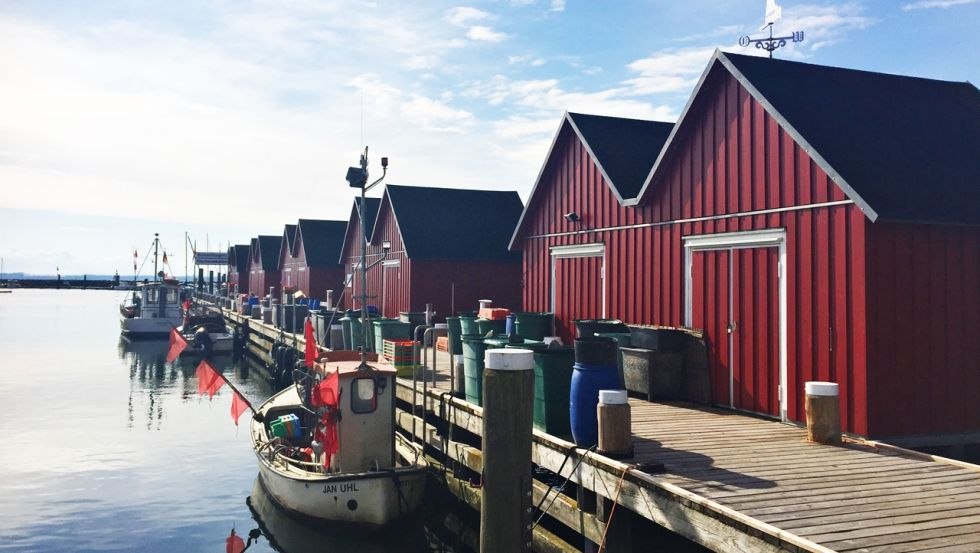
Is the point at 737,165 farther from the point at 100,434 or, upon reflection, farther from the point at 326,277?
the point at 326,277

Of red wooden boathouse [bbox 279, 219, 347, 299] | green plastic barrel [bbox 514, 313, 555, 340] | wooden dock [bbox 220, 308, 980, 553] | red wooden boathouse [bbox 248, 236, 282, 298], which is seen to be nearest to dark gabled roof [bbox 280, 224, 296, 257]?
red wooden boathouse [bbox 279, 219, 347, 299]

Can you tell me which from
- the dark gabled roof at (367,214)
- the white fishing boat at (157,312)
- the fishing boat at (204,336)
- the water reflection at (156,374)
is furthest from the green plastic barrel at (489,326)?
the white fishing boat at (157,312)

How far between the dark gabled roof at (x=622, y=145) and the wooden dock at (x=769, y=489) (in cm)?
654

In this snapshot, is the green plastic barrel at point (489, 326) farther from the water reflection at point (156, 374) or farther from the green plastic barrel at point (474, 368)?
the water reflection at point (156, 374)

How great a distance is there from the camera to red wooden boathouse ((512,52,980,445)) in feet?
33.6

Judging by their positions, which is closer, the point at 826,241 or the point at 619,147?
the point at 826,241

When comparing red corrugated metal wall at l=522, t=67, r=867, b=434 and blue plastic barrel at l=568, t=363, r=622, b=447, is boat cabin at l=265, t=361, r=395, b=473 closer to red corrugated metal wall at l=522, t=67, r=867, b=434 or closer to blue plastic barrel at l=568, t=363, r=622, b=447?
blue plastic barrel at l=568, t=363, r=622, b=447

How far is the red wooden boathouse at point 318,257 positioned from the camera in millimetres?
45969

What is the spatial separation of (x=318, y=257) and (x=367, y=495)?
35474mm

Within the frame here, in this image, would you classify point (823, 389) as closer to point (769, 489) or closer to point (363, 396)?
point (769, 489)

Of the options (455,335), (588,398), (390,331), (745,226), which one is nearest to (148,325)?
(390,331)

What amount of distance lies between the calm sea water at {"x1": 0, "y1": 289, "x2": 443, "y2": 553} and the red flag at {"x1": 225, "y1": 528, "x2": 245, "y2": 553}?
0.15m

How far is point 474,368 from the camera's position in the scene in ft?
42.2

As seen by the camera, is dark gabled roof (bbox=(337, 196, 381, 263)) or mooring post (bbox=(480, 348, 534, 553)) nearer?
mooring post (bbox=(480, 348, 534, 553))
